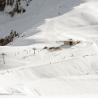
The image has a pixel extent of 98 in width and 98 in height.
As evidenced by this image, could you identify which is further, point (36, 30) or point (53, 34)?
point (36, 30)

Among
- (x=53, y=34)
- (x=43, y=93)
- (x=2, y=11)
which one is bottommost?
(x=43, y=93)

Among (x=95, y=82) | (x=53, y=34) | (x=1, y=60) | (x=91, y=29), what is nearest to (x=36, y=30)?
(x=53, y=34)

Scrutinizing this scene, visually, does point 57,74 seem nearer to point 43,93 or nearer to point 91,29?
point 43,93

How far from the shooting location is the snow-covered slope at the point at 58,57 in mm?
6904

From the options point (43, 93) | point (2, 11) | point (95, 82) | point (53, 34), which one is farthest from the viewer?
point (2, 11)

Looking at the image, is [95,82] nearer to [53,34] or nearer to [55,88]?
[55,88]

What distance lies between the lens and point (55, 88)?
266 inches

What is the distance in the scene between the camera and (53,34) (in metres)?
13.0

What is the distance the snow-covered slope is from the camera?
690 cm

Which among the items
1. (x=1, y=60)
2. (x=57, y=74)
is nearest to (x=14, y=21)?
(x=1, y=60)

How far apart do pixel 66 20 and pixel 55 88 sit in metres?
8.11

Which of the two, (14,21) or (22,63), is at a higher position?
(14,21)

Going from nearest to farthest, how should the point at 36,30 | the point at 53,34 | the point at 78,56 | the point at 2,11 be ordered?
the point at 78,56, the point at 53,34, the point at 36,30, the point at 2,11

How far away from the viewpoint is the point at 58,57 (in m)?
9.93
